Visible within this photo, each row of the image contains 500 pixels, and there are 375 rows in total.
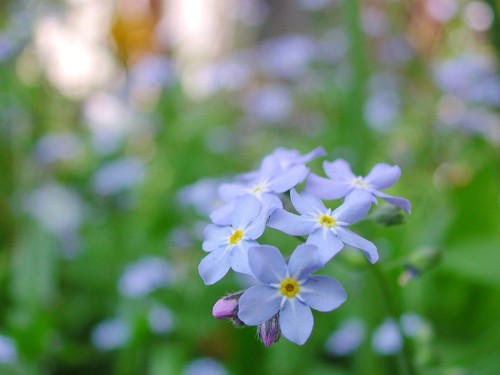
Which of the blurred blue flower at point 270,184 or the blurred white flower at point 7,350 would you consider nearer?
the blurred blue flower at point 270,184

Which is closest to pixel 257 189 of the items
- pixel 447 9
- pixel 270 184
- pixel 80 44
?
pixel 270 184

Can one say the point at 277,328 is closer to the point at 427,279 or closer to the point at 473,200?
the point at 427,279

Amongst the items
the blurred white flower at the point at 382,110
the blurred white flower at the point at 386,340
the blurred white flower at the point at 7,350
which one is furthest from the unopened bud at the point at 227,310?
the blurred white flower at the point at 382,110

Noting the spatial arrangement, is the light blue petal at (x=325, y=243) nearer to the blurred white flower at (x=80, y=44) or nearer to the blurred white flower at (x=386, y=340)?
the blurred white flower at (x=386, y=340)

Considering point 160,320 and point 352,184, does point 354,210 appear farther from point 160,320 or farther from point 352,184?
point 160,320

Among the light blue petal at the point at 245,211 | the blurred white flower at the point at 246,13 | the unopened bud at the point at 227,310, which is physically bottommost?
the unopened bud at the point at 227,310

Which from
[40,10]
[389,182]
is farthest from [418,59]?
[389,182]

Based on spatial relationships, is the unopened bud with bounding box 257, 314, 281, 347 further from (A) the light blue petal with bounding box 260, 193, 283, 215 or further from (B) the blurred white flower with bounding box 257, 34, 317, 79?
(B) the blurred white flower with bounding box 257, 34, 317, 79
